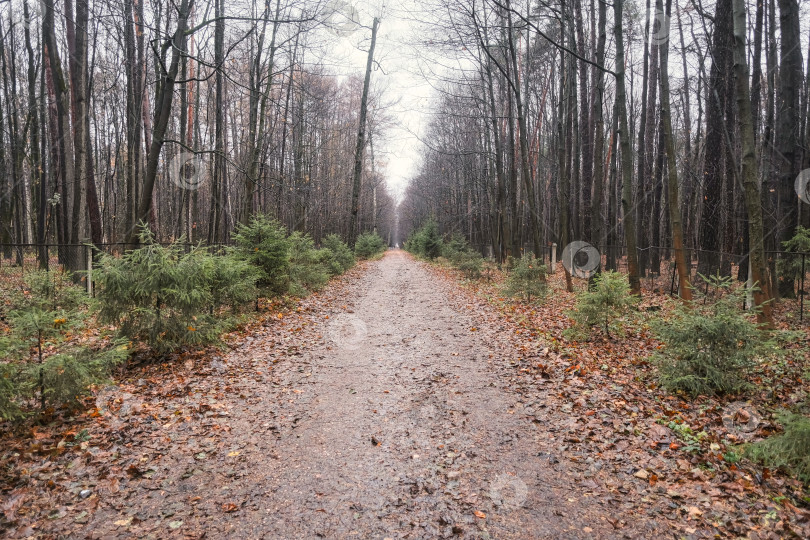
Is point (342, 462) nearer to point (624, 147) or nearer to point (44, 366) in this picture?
point (44, 366)

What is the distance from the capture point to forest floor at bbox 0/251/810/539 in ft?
9.29

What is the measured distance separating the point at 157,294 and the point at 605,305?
680 cm

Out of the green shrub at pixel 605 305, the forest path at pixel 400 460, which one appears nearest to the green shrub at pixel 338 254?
the forest path at pixel 400 460

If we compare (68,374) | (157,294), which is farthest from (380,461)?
(157,294)

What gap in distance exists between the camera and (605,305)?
668 centimetres

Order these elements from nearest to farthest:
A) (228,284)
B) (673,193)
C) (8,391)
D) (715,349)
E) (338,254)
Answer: (8,391), (715,349), (228,284), (673,193), (338,254)

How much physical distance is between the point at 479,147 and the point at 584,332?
763 inches

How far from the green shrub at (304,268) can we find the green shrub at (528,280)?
571 cm

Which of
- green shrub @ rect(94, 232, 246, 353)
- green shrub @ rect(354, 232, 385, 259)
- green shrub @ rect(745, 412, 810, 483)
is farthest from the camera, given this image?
green shrub @ rect(354, 232, 385, 259)

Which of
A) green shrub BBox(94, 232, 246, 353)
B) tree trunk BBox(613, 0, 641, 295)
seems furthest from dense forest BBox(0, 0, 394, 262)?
tree trunk BBox(613, 0, 641, 295)

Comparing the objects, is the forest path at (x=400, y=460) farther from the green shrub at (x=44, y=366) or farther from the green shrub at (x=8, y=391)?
the green shrub at (x=8, y=391)

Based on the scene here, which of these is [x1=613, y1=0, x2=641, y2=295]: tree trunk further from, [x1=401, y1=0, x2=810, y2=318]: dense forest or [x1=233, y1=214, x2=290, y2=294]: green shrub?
[x1=233, y1=214, x2=290, y2=294]: green shrub

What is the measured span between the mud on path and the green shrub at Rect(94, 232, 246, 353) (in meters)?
0.76

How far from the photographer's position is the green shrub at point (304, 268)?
1109 centimetres
